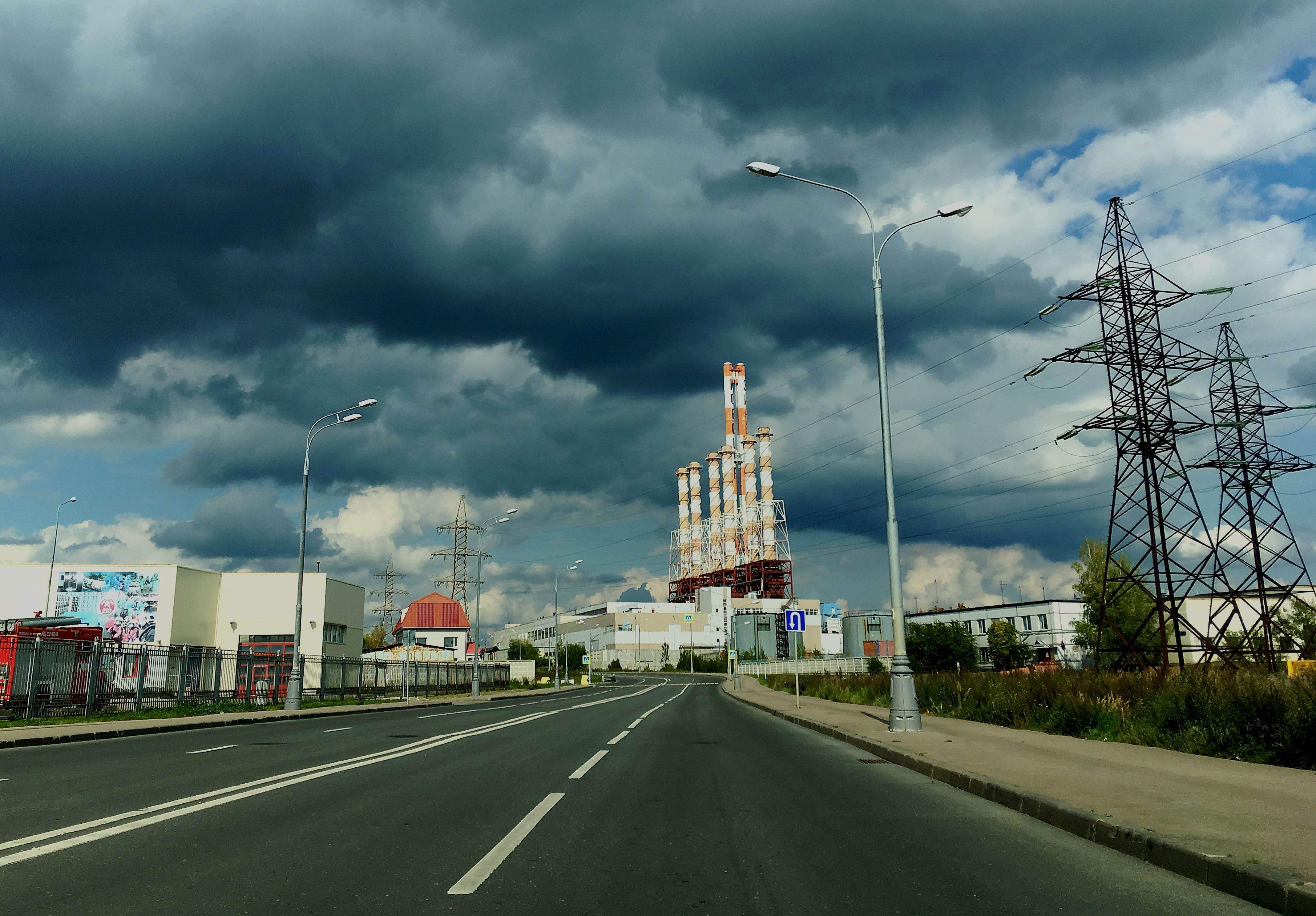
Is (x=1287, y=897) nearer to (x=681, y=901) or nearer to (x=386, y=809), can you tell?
(x=681, y=901)

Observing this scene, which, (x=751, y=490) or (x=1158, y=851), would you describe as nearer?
(x=1158, y=851)

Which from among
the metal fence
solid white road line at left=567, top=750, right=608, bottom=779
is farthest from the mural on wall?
solid white road line at left=567, top=750, right=608, bottom=779

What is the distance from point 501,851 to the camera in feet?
20.7

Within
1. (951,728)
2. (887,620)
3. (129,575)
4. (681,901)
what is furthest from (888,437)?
(887,620)

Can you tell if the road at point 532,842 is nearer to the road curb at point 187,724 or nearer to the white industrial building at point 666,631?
the road curb at point 187,724

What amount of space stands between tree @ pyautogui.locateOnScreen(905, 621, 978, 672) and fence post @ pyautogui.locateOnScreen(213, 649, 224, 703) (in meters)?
74.3

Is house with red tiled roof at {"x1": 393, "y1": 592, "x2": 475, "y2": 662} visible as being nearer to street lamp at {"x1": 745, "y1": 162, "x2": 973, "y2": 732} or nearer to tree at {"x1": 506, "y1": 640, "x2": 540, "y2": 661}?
tree at {"x1": 506, "y1": 640, "x2": 540, "y2": 661}

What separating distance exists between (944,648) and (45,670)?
85.6 metres

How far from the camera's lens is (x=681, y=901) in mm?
Result: 5090

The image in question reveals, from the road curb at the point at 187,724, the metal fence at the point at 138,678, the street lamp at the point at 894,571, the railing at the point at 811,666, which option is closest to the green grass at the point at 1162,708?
the street lamp at the point at 894,571

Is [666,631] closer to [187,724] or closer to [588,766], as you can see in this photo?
[187,724]

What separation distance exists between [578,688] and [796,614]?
5169cm

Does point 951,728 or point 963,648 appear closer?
point 951,728

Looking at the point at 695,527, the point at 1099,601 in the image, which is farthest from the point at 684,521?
the point at 1099,601
